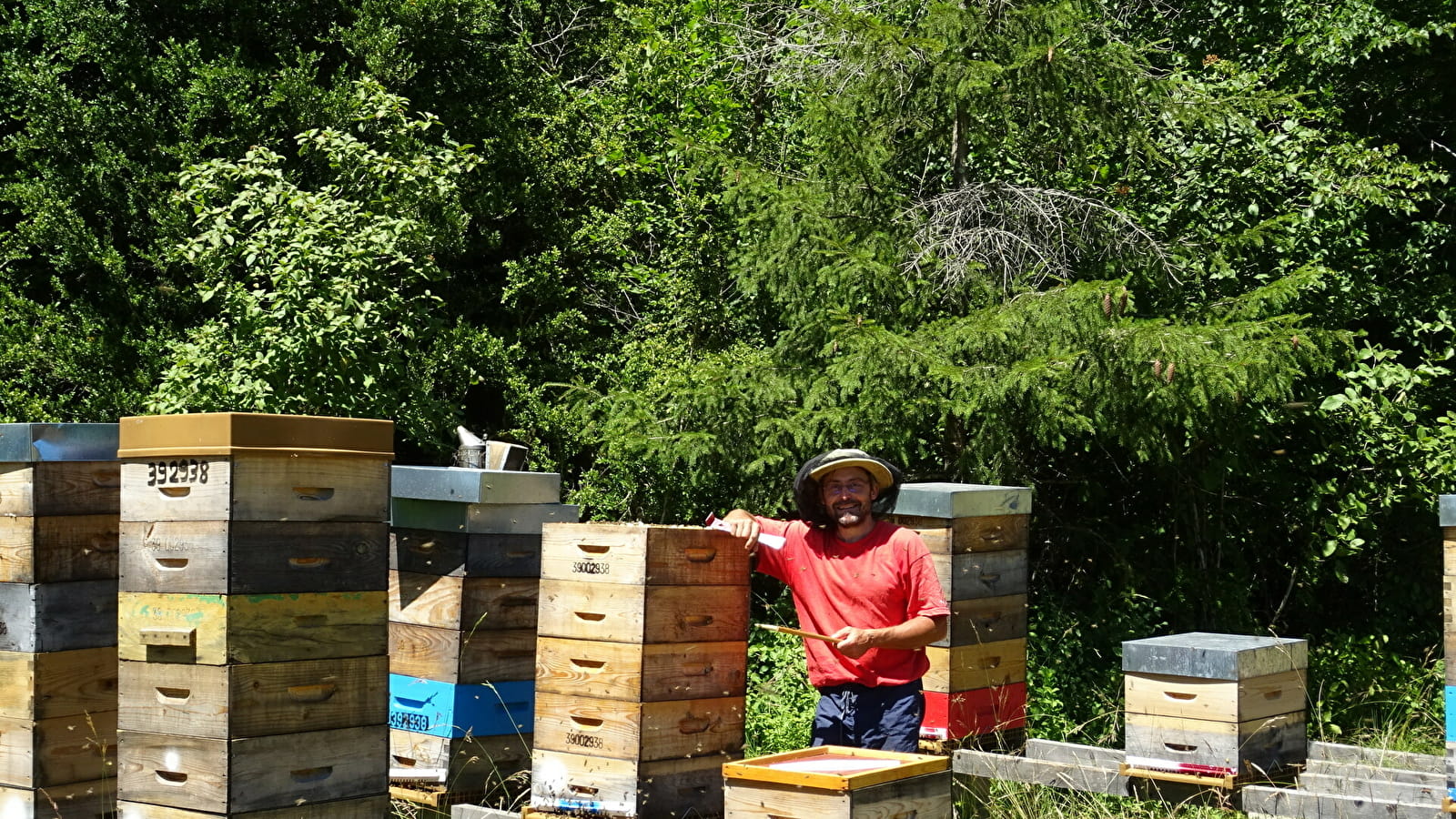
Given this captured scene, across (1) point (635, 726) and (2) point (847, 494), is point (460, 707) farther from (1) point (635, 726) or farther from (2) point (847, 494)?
(2) point (847, 494)

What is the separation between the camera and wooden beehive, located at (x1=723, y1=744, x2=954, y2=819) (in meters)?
3.94

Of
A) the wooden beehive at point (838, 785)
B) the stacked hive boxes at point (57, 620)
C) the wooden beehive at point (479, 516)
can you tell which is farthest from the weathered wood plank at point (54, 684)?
the wooden beehive at point (838, 785)

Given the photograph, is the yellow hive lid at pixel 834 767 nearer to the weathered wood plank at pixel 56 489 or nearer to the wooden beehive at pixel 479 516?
the wooden beehive at pixel 479 516

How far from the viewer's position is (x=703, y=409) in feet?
30.2

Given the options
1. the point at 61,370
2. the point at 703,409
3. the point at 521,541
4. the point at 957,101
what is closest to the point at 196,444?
the point at 521,541

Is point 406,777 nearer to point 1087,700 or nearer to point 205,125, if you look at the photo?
point 1087,700

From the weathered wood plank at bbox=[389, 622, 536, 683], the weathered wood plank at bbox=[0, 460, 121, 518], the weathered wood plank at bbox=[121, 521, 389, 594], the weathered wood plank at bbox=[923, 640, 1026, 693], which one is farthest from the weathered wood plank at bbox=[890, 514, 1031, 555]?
the weathered wood plank at bbox=[0, 460, 121, 518]

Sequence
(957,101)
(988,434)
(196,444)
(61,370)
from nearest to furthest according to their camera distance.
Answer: (196,444) < (988,434) < (957,101) < (61,370)

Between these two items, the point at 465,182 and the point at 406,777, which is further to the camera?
the point at 465,182

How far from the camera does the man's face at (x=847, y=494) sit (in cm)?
503

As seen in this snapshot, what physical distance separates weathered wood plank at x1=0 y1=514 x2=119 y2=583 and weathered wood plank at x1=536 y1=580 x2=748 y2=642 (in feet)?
5.55

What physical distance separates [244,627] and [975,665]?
3.34 metres

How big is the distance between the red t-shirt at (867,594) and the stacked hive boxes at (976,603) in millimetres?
1214

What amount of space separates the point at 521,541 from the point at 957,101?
485cm
